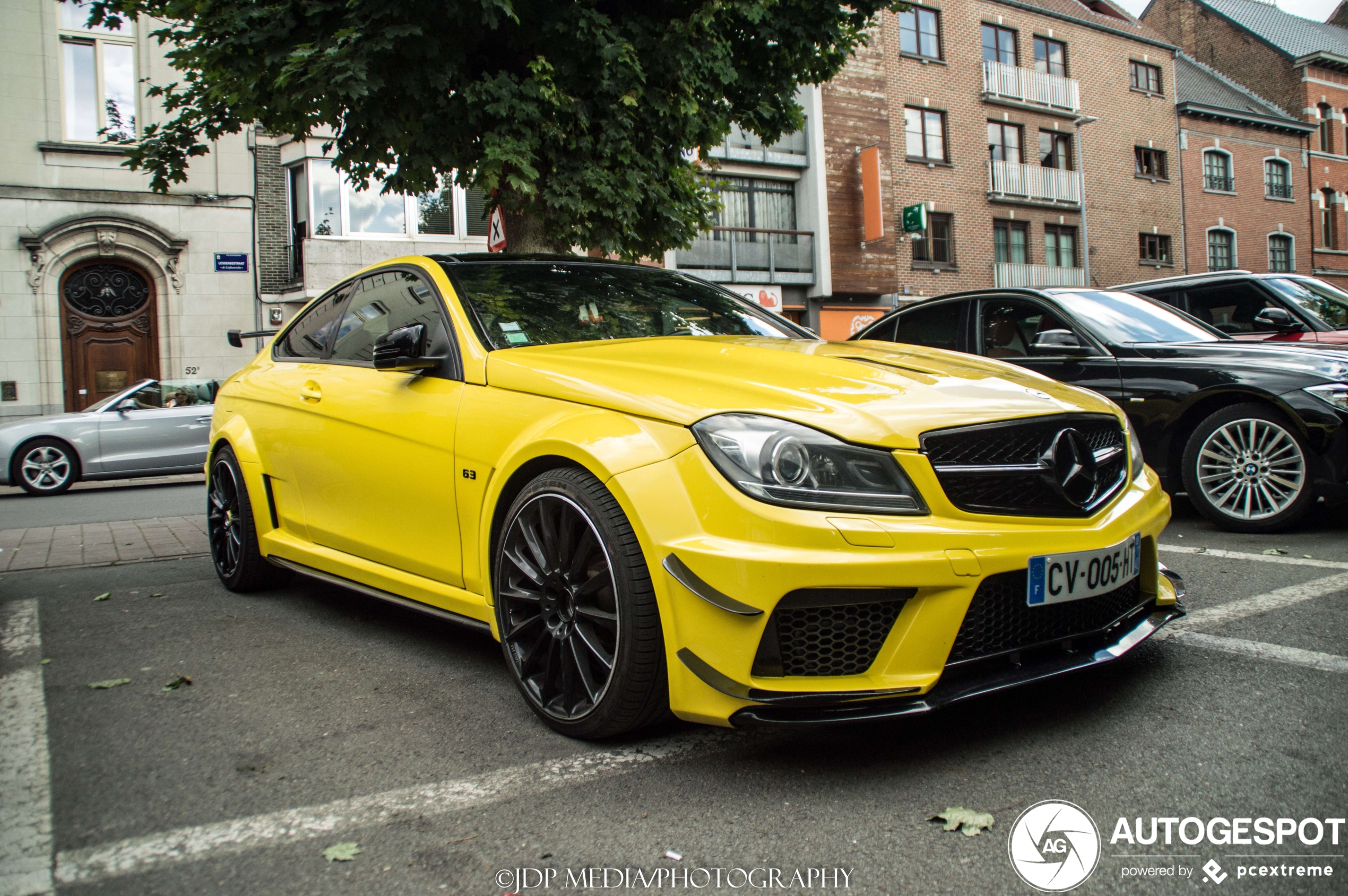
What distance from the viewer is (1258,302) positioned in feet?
24.4

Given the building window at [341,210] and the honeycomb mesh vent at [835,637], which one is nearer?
the honeycomb mesh vent at [835,637]

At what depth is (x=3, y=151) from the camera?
735 inches

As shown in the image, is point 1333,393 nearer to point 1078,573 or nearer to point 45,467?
point 1078,573

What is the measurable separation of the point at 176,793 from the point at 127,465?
12250mm

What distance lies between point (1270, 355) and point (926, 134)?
2500cm

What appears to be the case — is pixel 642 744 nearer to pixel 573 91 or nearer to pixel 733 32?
pixel 573 91

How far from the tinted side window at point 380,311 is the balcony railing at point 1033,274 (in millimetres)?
27708

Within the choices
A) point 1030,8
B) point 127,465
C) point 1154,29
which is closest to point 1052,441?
point 127,465

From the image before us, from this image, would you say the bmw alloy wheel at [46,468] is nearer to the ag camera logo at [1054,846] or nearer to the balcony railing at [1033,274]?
the ag camera logo at [1054,846]

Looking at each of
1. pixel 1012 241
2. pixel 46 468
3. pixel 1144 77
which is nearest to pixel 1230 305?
pixel 46 468

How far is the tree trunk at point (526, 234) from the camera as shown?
844 centimetres

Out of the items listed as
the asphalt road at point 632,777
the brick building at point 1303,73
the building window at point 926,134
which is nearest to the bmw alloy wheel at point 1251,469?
the asphalt road at point 632,777

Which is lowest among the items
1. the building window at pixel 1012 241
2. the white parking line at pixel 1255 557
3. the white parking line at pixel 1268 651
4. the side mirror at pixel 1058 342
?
the white parking line at pixel 1268 651

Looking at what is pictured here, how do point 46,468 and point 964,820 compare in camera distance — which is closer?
point 964,820
